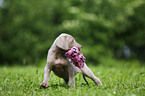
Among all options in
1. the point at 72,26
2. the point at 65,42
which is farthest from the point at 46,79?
the point at 72,26

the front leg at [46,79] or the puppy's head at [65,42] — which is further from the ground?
the puppy's head at [65,42]

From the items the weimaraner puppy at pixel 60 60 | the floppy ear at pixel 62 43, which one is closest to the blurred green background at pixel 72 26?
the weimaraner puppy at pixel 60 60

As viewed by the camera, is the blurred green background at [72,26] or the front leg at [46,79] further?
the blurred green background at [72,26]

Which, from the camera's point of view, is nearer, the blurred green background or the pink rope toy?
the pink rope toy

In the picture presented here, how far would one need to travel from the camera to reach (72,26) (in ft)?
63.0

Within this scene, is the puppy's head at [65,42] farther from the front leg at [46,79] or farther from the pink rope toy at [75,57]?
the front leg at [46,79]

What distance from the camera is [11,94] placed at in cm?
376

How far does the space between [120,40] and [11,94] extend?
67.4 ft

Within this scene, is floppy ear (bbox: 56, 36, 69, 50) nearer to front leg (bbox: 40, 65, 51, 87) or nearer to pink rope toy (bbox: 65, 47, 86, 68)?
pink rope toy (bbox: 65, 47, 86, 68)

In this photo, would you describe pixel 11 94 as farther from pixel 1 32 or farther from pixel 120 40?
pixel 120 40

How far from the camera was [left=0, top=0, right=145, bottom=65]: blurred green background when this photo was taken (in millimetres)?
19875

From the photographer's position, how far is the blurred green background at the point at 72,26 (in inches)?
782

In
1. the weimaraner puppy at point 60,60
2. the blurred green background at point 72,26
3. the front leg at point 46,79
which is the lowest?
the front leg at point 46,79

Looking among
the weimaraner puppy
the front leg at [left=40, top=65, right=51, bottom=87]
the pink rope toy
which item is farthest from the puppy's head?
the front leg at [left=40, top=65, right=51, bottom=87]
